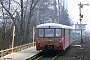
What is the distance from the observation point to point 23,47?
2583 cm

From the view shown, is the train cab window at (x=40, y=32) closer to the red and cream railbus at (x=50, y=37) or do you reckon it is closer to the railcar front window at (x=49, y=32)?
the red and cream railbus at (x=50, y=37)

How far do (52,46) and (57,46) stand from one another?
44 cm

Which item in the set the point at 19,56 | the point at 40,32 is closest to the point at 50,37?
the point at 40,32

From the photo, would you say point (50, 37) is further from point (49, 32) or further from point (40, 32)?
point (40, 32)

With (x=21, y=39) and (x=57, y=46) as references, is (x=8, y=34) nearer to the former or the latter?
(x=21, y=39)

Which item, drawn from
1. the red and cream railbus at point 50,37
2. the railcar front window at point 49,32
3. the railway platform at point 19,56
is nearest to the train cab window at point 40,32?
the red and cream railbus at point 50,37

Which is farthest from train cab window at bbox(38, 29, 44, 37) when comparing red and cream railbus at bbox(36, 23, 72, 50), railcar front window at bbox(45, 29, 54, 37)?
railcar front window at bbox(45, 29, 54, 37)

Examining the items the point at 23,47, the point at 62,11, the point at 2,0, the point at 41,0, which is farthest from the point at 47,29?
the point at 62,11

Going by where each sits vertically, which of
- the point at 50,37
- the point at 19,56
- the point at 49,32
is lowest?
the point at 19,56

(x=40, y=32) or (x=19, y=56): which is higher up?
(x=40, y=32)

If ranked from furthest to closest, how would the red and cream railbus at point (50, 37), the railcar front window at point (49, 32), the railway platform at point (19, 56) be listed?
the railcar front window at point (49, 32), the red and cream railbus at point (50, 37), the railway platform at point (19, 56)

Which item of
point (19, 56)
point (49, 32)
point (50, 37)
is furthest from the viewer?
point (49, 32)

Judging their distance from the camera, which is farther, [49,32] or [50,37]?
[49,32]

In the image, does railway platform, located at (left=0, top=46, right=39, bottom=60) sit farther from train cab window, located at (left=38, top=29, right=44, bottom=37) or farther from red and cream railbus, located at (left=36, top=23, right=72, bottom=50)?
train cab window, located at (left=38, top=29, right=44, bottom=37)
